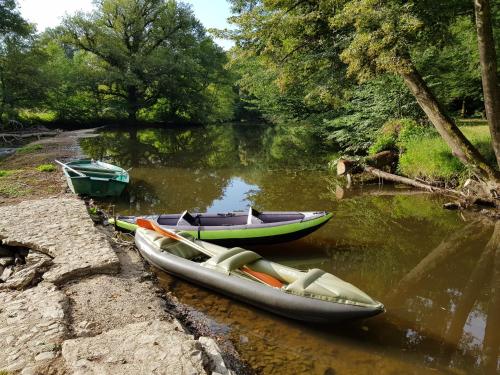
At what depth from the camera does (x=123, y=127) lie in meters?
37.9

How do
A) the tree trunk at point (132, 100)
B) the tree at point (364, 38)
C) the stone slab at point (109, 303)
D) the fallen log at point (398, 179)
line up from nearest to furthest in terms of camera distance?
the stone slab at point (109, 303), the tree at point (364, 38), the fallen log at point (398, 179), the tree trunk at point (132, 100)

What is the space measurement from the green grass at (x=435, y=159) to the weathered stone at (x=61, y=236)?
9.49 m

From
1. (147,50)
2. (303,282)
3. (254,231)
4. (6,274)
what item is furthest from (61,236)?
(147,50)

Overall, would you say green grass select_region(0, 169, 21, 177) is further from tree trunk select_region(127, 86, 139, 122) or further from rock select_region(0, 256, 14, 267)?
tree trunk select_region(127, 86, 139, 122)

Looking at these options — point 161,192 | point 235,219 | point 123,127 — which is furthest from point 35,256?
point 123,127

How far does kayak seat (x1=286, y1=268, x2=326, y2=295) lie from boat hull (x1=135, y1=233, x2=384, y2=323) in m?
0.08

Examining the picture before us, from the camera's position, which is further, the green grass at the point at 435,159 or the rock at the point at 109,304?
the green grass at the point at 435,159

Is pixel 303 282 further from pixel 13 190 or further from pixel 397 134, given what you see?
pixel 397 134

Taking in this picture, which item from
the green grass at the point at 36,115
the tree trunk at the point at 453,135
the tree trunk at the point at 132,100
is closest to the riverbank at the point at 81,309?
the tree trunk at the point at 453,135

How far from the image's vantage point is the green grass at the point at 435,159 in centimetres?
1110

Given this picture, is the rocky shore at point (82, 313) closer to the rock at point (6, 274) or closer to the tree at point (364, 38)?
the rock at point (6, 274)

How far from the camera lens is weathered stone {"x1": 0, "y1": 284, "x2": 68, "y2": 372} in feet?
11.7

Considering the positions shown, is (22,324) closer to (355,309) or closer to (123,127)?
(355,309)

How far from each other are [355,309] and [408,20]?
705 cm
